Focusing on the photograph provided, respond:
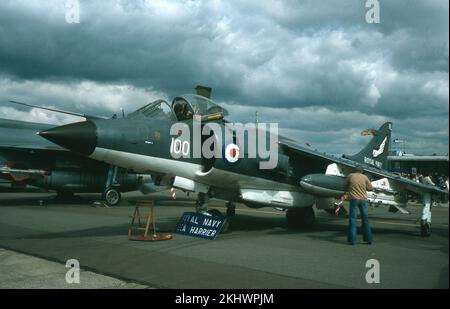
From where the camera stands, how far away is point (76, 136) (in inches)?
281

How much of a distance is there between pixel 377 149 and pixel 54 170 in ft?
43.6

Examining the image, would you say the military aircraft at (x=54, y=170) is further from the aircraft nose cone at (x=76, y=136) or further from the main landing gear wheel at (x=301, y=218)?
the aircraft nose cone at (x=76, y=136)

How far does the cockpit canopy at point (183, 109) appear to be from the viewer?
342 inches

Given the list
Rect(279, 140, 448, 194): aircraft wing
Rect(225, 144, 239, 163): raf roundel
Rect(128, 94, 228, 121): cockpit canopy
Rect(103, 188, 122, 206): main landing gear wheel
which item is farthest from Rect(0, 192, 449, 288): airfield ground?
Rect(103, 188, 122, 206): main landing gear wheel

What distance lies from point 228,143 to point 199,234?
6.91 feet

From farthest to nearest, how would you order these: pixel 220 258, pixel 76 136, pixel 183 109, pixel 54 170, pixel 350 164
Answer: pixel 54 170, pixel 350 164, pixel 183 109, pixel 76 136, pixel 220 258

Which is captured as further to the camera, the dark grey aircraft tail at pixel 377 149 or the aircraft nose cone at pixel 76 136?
the dark grey aircraft tail at pixel 377 149

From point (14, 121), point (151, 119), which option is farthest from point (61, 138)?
point (14, 121)

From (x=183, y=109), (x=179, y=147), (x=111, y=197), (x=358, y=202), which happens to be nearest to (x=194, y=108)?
(x=183, y=109)

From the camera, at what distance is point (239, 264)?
251 inches

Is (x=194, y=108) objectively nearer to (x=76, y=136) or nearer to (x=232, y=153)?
(x=232, y=153)

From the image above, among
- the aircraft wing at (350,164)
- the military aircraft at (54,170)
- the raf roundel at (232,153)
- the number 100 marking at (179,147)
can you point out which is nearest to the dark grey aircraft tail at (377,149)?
the aircraft wing at (350,164)

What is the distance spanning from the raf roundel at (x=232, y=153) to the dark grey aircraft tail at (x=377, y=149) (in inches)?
267
